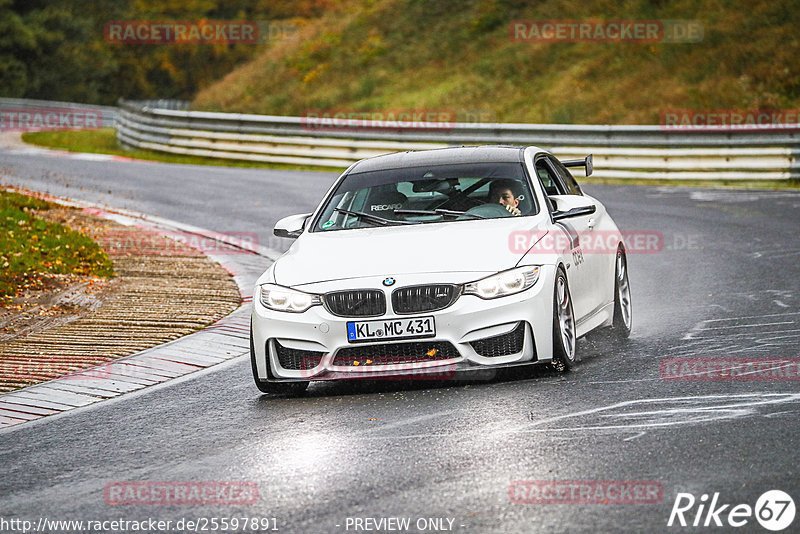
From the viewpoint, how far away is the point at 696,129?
22.5 meters

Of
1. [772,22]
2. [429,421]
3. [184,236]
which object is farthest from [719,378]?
[772,22]

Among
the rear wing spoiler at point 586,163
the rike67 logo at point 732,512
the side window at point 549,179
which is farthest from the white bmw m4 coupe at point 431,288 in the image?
the rike67 logo at point 732,512

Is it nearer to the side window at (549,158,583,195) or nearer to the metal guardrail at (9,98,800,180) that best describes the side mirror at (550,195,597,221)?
the side window at (549,158,583,195)

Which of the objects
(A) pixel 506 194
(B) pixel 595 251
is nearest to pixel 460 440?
(A) pixel 506 194

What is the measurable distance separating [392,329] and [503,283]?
76 centimetres

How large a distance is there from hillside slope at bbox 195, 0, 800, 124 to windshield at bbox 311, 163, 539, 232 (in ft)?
72.5

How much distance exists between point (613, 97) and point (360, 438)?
1105 inches

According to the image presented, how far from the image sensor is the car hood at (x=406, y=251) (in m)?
8.02

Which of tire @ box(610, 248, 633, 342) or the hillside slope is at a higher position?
tire @ box(610, 248, 633, 342)

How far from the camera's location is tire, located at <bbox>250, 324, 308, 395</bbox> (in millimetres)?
8289

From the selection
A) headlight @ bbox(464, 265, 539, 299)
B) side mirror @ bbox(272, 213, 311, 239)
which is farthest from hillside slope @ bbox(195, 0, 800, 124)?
headlight @ bbox(464, 265, 539, 299)

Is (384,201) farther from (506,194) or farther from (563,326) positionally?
(563,326)

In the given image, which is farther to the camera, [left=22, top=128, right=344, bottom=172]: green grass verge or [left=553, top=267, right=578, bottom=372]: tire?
[left=22, top=128, right=344, bottom=172]: green grass verge

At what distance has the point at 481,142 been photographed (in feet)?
83.4
